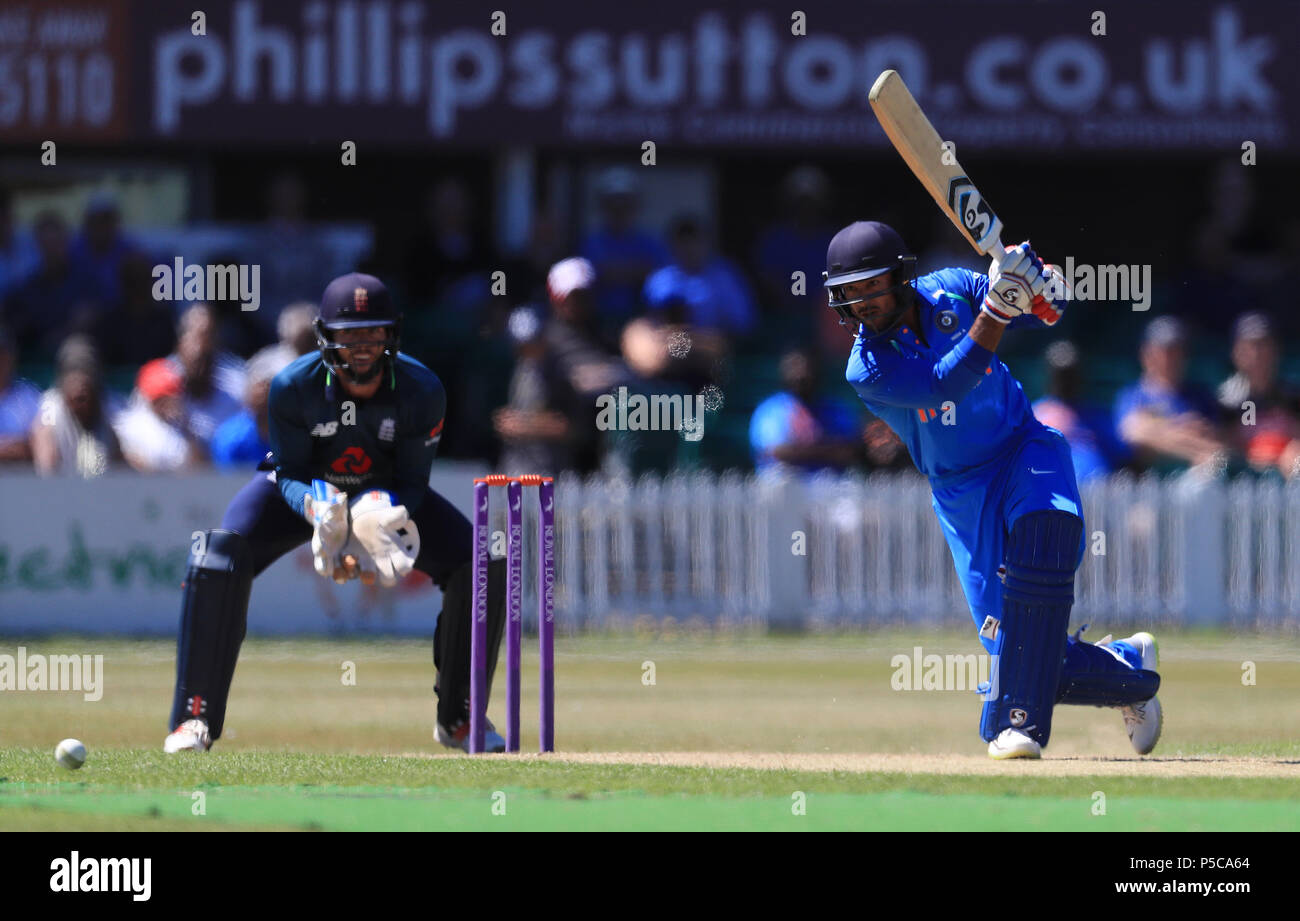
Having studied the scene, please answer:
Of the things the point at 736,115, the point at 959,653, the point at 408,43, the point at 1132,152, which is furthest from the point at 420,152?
the point at 959,653

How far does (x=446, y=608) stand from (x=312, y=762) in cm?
→ 109

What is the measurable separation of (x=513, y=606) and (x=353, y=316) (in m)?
1.34

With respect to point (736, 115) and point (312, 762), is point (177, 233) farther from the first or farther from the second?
point (312, 762)

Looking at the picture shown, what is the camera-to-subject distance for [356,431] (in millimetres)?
8914

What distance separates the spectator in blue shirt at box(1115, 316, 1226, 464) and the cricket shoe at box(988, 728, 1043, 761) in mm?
8424

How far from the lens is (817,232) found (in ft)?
58.7

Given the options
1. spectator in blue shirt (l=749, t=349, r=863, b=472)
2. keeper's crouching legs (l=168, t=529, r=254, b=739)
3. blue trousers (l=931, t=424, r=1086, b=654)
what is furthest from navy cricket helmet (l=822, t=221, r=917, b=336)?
spectator in blue shirt (l=749, t=349, r=863, b=472)

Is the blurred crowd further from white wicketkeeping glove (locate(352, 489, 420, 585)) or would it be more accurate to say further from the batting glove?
the batting glove

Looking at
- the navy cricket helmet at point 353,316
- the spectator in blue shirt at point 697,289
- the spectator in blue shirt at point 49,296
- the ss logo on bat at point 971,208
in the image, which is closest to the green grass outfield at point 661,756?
the navy cricket helmet at point 353,316

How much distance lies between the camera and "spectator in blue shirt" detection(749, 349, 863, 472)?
52.1ft

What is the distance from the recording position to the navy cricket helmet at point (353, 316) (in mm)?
8656

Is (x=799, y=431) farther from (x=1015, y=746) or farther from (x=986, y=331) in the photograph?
(x=986, y=331)

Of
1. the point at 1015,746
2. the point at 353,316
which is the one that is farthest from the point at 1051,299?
the point at 353,316

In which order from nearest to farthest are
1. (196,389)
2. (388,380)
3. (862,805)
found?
(862,805), (388,380), (196,389)
